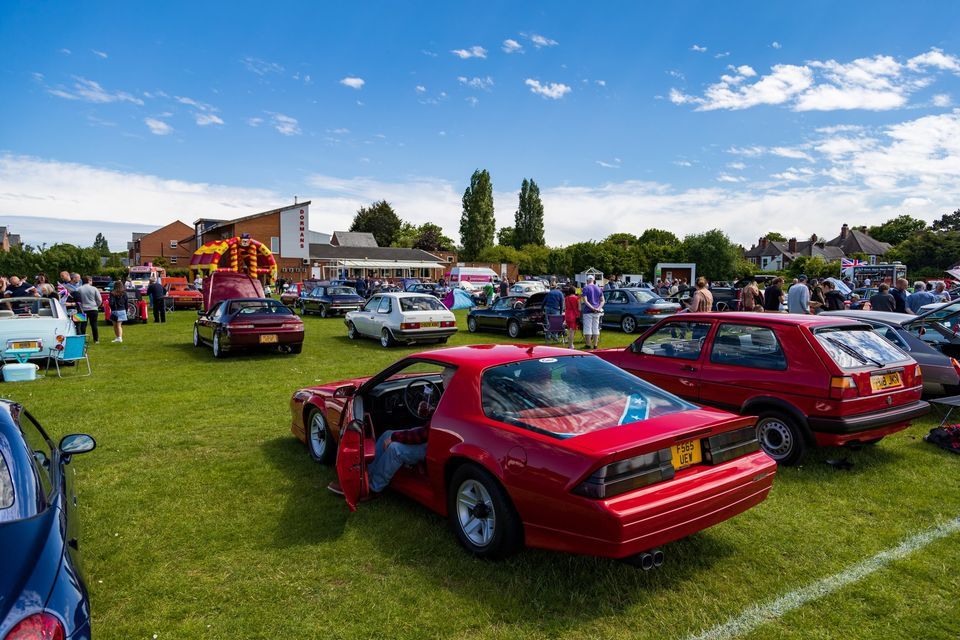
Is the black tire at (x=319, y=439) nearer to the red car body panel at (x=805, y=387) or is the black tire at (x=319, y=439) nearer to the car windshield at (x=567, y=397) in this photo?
the car windshield at (x=567, y=397)

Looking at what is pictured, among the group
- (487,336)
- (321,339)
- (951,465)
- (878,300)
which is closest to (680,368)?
(951,465)

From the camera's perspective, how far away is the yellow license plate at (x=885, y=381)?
5223 millimetres

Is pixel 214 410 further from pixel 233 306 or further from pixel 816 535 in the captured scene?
pixel 816 535

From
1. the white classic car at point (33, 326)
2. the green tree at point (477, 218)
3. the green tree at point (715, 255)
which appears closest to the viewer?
the white classic car at point (33, 326)

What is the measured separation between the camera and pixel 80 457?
5.77m

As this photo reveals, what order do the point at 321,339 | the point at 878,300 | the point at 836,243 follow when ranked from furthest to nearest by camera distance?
the point at 836,243 < the point at 321,339 < the point at 878,300

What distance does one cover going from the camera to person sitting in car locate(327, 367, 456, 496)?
4.24 m

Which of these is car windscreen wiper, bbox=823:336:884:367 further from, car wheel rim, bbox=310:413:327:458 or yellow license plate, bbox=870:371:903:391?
car wheel rim, bbox=310:413:327:458

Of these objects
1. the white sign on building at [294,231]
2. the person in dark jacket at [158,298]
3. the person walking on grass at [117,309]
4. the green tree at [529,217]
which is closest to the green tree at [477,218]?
the green tree at [529,217]

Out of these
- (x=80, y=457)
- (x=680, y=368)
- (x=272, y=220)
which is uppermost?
(x=272, y=220)

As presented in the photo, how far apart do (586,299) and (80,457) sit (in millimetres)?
10251

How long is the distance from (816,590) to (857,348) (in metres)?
2.96

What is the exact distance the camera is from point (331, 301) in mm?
23781

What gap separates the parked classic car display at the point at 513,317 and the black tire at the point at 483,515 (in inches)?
503
